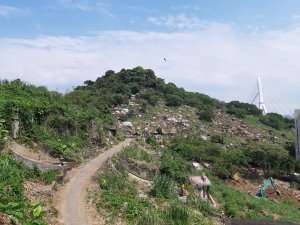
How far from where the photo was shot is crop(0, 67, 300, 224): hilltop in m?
12.8

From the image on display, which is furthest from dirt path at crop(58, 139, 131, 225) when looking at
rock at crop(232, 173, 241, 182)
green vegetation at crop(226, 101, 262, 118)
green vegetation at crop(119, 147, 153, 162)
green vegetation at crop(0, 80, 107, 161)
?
green vegetation at crop(226, 101, 262, 118)

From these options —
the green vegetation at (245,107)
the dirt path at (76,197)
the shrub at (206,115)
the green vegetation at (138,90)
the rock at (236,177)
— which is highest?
the green vegetation at (138,90)

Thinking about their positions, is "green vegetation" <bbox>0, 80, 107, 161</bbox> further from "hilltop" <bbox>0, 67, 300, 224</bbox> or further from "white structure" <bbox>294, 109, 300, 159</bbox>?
"white structure" <bbox>294, 109, 300, 159</bbox>

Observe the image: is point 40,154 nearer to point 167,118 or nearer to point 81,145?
point 81,145

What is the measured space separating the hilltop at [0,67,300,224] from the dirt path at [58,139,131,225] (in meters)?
0.47

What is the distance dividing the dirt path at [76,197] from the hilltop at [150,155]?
475mm

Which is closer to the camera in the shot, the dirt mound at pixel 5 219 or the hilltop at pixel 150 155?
the dirt mound at pixel 5 219

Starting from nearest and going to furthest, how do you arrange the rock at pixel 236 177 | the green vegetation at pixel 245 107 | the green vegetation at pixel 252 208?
the green vegetation at pixel 252 208
the rock at pixel 236 177
the green vegetation at pixel 245 107

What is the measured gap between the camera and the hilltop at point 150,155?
42.1 feet

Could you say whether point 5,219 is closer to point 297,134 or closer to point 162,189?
point 162,189

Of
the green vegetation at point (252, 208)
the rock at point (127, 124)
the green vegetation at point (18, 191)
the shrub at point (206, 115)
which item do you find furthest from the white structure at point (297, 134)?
the green vegetation at point (18, 191)

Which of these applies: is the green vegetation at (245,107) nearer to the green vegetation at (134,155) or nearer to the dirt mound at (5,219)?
the green vegetation at (134,155)

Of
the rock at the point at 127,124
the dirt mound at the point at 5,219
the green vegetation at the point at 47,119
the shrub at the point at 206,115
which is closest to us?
the dirt mound at the point at 5,219

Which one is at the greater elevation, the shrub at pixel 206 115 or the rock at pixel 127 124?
the shrub at pixel 206 115
